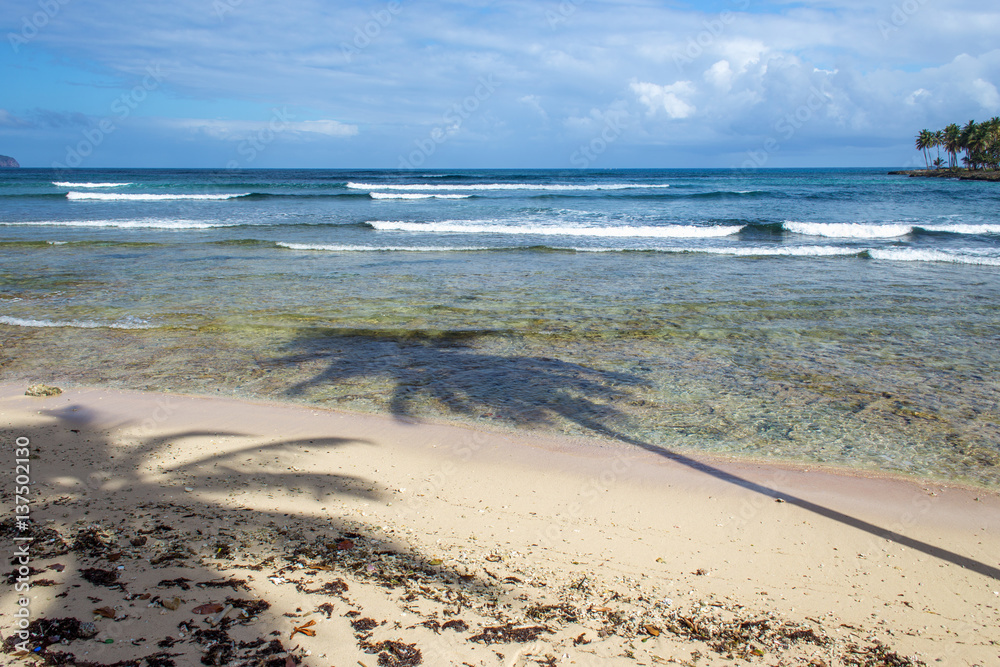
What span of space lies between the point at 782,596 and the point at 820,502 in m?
1.30

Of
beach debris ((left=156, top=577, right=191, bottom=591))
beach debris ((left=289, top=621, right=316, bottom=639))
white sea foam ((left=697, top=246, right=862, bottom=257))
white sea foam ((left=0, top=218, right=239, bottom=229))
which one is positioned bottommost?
beach debris ((left=289, top=621, right=316, bottom=639))

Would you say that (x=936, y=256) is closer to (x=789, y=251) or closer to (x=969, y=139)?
(x=789, y=251)

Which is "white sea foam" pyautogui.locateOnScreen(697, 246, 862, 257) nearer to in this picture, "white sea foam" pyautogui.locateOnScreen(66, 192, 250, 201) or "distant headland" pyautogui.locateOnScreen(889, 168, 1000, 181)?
"white sea foam" pyautogui.locateOnScreen(66, 192, 250, 201)

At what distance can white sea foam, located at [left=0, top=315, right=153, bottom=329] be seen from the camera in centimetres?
898

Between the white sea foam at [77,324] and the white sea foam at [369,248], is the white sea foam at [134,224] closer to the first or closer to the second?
the white sea foam at [369,248]

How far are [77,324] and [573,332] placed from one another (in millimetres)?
7708

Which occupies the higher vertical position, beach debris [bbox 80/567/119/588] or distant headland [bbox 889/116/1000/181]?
distant headland [bbox 889/116/1000/181]

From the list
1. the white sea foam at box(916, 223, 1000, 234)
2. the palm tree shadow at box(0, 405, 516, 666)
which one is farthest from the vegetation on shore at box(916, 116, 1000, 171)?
the palm tree shadow at box(0, 405, 516, 666)

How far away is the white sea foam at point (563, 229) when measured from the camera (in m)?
23.2

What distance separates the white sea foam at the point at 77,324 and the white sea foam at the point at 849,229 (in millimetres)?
22927

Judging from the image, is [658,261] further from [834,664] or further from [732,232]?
[834,664]

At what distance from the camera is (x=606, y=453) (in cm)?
493

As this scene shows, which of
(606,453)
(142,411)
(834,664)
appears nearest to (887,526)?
(834,664)

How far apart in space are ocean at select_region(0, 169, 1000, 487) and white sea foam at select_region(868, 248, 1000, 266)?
0.45 ft
